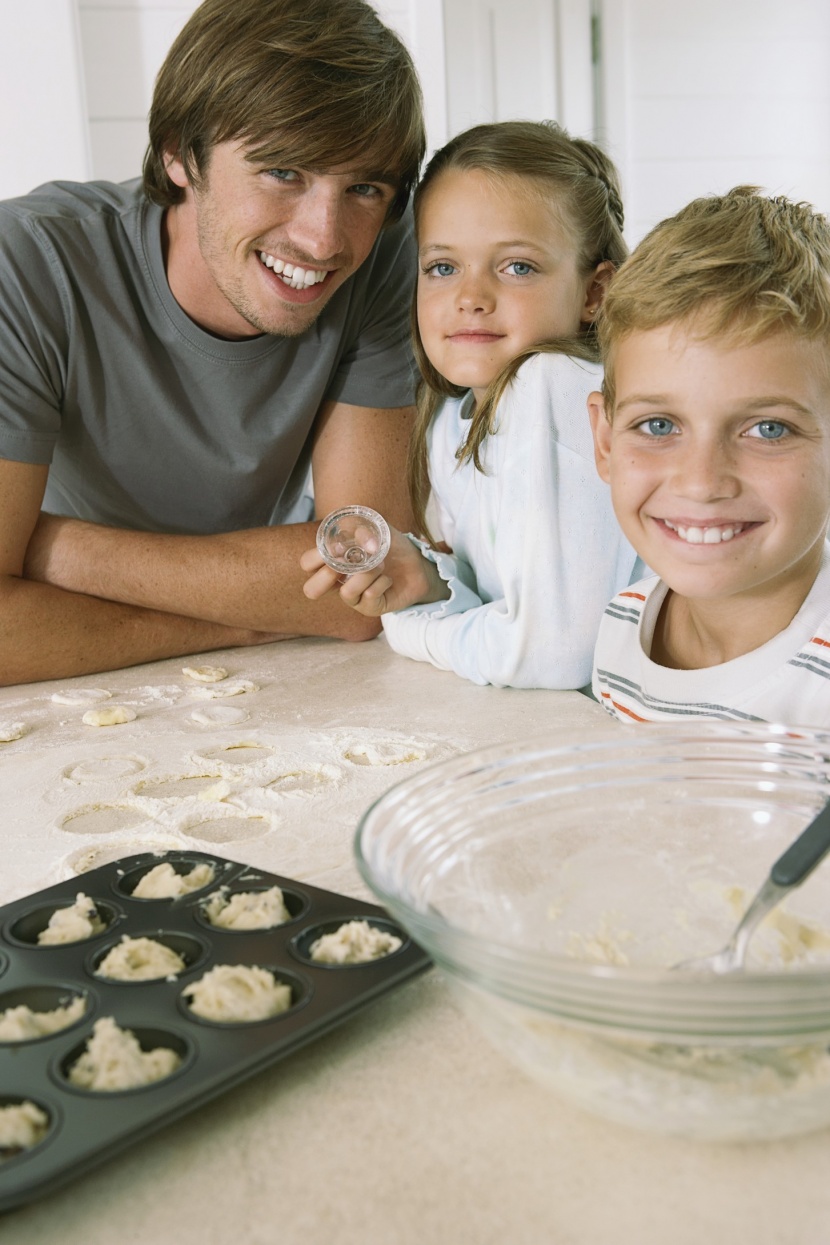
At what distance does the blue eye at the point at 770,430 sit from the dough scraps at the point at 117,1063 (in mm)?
883

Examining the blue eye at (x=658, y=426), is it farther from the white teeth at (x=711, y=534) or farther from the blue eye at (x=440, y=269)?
the blue eye at (x=440, y=269)

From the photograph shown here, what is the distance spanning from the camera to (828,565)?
1312 mm

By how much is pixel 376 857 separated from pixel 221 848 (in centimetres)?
36

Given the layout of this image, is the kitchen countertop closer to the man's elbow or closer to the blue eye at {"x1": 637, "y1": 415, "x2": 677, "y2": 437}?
the blue eye at {"x1": 637, "y1": 415, "x2": 677, "y2": 437}

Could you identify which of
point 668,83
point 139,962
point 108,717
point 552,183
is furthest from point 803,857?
point 668,83

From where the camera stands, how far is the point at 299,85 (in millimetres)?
1545

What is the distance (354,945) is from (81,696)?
36.0 inches

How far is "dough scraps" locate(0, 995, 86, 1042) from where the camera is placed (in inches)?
23.5

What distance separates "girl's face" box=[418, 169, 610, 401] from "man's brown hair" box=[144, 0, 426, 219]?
0.12 m

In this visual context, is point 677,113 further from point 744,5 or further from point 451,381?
point 451,381

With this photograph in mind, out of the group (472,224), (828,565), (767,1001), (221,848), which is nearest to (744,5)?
(472,224)

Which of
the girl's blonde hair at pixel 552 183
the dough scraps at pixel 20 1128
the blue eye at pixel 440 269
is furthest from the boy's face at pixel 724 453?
the dough scraps at pixel 20 1128

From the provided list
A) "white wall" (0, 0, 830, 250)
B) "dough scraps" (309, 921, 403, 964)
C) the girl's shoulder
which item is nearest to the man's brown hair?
the girl's shoulder

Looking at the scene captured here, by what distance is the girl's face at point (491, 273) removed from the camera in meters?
1.64
